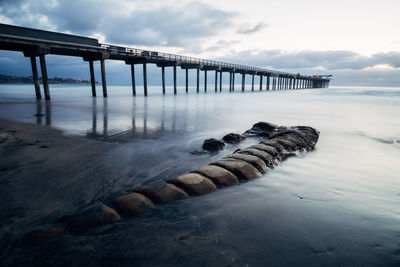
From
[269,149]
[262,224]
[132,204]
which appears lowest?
[262,224]

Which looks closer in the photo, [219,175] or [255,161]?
[219,175]

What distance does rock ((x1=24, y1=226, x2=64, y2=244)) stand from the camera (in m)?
2.18

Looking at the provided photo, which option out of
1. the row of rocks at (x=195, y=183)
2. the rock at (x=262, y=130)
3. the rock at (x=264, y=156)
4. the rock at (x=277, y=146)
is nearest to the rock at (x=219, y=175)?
the row of rocks at (x=195, y=183)

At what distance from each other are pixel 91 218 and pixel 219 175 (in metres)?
1.97

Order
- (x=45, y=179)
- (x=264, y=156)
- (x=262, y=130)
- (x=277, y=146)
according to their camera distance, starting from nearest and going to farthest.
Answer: (x=45, y=179) < (x=264, y=156) < (x=277, y=146) < (x=262, y=130)

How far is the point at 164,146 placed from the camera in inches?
239

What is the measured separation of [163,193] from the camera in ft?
10.2

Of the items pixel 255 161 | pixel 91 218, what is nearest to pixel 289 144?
pixel 255 161

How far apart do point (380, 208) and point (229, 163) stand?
7.45 feet

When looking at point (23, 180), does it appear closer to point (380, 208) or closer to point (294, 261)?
Result: point (294, 261)

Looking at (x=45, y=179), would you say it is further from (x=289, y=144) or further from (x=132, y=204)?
(x=289, y=144)

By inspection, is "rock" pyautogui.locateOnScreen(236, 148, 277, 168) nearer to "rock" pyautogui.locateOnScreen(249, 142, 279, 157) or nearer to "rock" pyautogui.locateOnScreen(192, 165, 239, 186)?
"rock" pyautogui.locateOnScreen(249, 142, 279, 157)

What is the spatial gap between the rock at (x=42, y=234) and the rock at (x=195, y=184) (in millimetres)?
1584

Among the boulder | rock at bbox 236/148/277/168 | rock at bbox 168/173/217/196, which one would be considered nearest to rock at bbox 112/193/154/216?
rock at bbox 168/173/217/196
